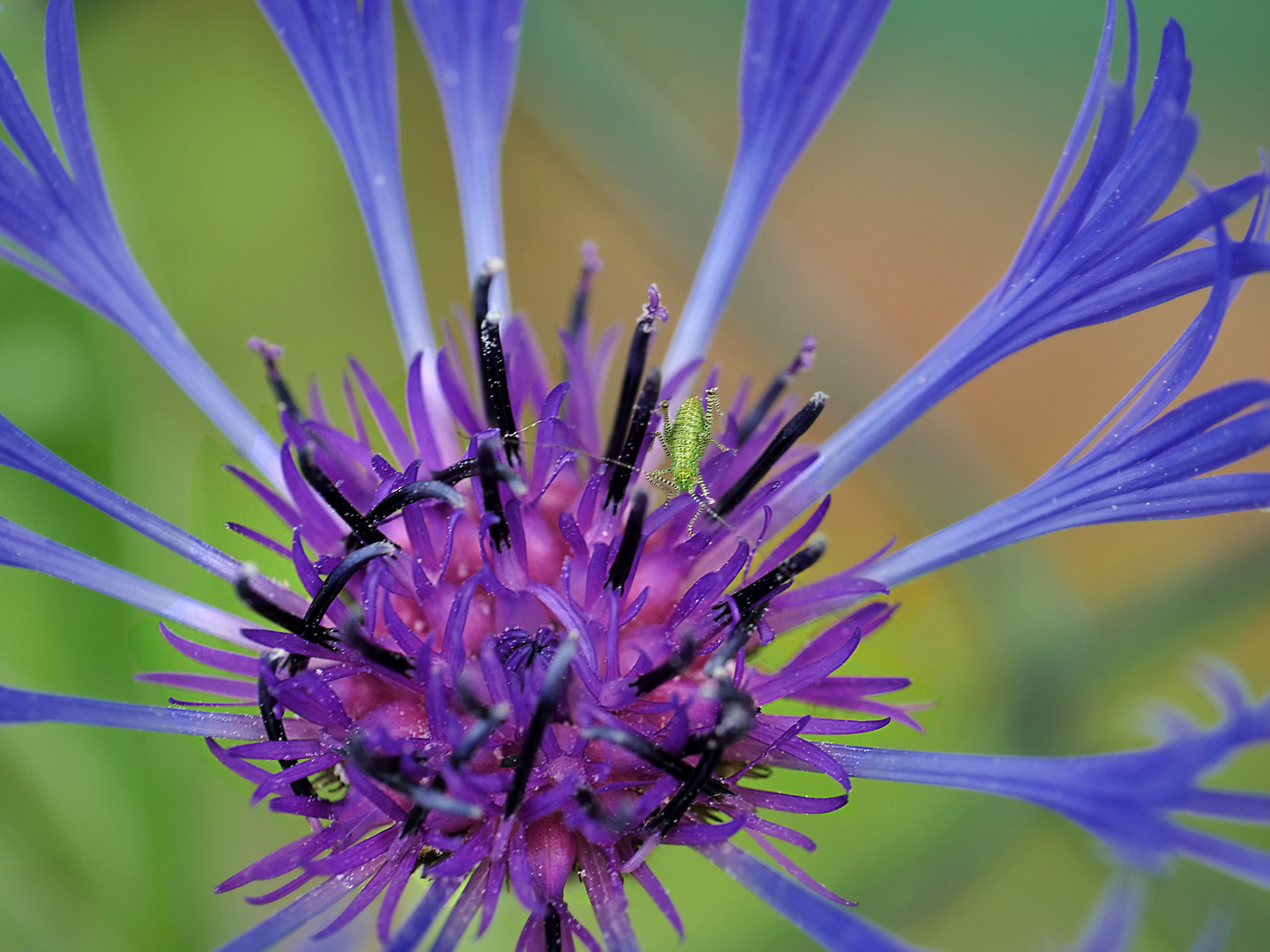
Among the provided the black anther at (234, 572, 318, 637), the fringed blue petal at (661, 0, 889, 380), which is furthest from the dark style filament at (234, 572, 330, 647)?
the fringed blue petal at (661, 0, 889, 380)

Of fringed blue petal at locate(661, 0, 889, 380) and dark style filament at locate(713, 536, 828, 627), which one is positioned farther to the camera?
fringed blue petal at locate(661, 0, 889, 380)

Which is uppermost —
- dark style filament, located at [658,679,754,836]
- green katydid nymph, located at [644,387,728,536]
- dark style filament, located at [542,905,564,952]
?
green katydid nymph, located at [644,387,728,536]

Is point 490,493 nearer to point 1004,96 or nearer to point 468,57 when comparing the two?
point 468,57

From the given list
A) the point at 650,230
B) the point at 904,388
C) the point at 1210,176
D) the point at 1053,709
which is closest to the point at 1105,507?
the point at 904,388

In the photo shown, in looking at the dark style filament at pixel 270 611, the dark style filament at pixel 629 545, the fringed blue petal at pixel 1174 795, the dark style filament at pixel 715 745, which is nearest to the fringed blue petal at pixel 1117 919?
the fringed blue petal at pixel 1174 795

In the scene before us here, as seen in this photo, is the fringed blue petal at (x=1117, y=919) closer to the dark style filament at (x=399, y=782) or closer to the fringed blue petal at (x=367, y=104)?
the dark style filament at (x=399, y=782)

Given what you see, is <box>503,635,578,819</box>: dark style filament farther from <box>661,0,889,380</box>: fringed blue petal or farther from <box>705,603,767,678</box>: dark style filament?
<box>661,0,889,380</box>: fringed blue petal

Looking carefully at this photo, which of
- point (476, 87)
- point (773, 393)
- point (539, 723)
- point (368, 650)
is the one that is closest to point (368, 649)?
point (368, 650)
